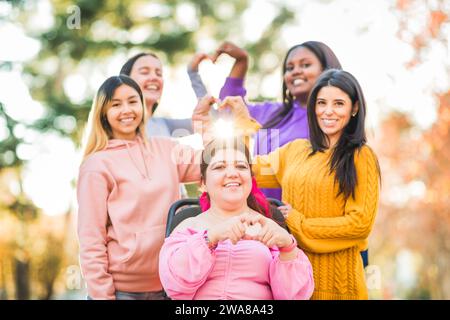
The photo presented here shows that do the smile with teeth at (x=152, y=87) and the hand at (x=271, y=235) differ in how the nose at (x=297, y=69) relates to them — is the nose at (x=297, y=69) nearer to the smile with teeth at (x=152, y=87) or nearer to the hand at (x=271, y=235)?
the smile with teeth at (x=152, y=87)

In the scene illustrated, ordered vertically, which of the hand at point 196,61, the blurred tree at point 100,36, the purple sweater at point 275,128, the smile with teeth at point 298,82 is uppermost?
the blurred tree at point 100,36

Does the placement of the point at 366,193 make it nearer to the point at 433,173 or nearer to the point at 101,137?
the point at 101,137

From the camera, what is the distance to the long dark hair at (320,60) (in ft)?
9.14

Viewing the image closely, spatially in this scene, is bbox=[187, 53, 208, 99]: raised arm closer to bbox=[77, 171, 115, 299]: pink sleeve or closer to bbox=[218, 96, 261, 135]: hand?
bbox=[218, 96, 261, 135]: hand

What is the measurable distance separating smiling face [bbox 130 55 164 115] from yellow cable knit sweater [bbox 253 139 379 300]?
74 cm

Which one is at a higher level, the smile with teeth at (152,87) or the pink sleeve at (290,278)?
the smile with teeth at (152,87)

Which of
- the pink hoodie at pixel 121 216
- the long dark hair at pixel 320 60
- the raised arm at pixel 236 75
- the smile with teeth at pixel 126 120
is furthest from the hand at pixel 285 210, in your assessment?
the raised arm at pixel 236 75

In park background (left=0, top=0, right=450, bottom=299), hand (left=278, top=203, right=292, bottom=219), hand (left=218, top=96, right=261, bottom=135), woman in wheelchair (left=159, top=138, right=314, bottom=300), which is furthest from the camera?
park background (left=0, top=0, right=450, bottom=299)

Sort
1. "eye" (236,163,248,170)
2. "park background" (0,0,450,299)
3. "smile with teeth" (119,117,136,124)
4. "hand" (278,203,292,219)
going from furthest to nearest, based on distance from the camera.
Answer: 1. "park background" (0,0,450,299)
2. "smile with teeth" (119,117,136,124)
3. "hand" (278,203,292,219)
4. "eye" (236,163,248,170)

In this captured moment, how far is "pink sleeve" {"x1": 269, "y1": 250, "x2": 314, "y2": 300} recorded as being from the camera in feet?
7.11

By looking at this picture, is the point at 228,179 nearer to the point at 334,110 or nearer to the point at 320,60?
the point at 334,110

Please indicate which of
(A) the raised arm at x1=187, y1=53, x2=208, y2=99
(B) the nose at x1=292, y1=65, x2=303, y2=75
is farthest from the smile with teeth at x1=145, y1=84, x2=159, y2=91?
(B) the nose at x1=292, y1=65, x2=303, y2=75

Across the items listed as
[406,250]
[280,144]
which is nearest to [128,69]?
[280,144]

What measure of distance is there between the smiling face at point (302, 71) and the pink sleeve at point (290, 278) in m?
0.88
